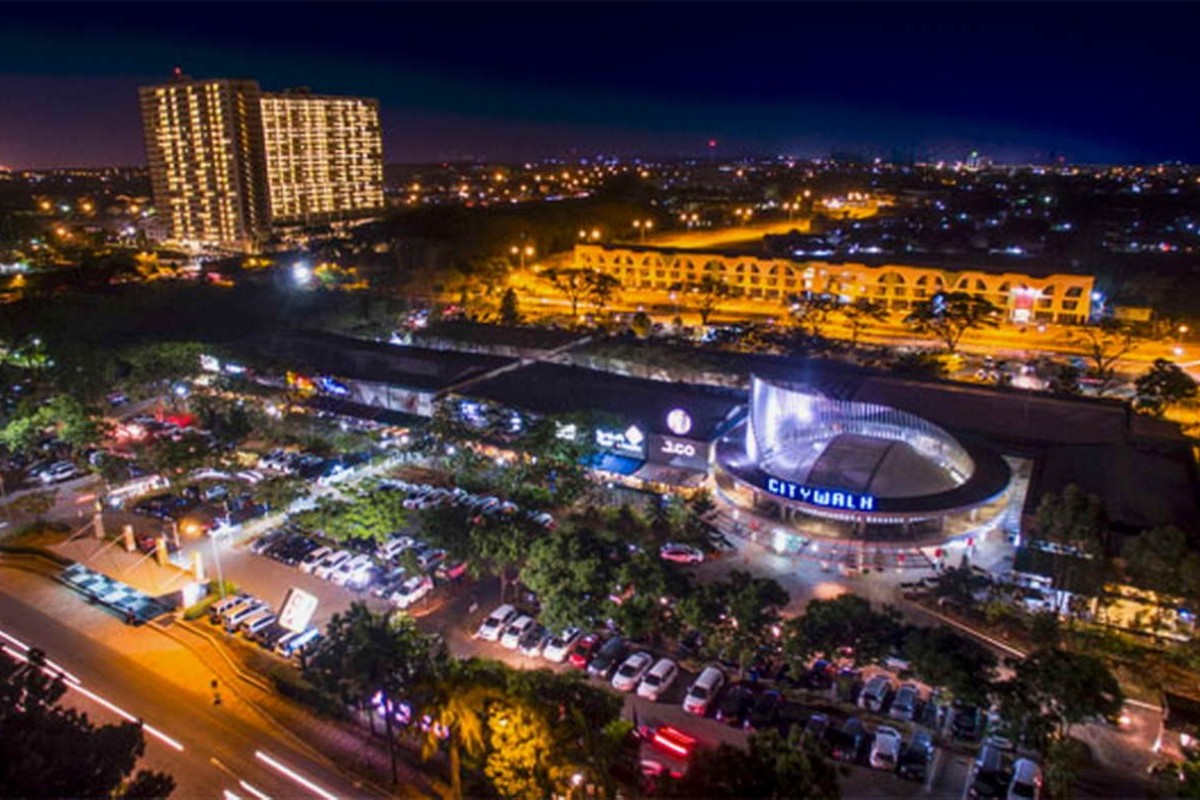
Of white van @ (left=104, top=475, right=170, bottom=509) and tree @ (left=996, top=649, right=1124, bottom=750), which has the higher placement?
tree @ (left=996, top=649, right=1124, bottom=750)

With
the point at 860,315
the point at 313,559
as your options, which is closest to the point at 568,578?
the point at 313,559

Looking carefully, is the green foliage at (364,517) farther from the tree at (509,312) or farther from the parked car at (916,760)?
the tree at (509,312)

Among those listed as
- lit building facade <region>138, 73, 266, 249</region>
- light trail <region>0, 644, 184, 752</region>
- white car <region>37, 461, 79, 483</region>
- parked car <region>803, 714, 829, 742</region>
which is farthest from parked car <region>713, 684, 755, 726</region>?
lit building facade <region>138, 73, 266, 249</region>

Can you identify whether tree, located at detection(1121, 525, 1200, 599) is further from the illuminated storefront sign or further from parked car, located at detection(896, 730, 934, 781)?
the illuminated storefront sign

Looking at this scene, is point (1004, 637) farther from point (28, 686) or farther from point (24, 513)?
point (24, 513)

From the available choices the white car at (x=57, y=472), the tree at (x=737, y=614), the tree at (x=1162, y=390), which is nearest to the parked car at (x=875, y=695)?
the tree at (x=737, y=614)

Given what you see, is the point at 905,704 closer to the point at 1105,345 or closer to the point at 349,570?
the point at 349,570
